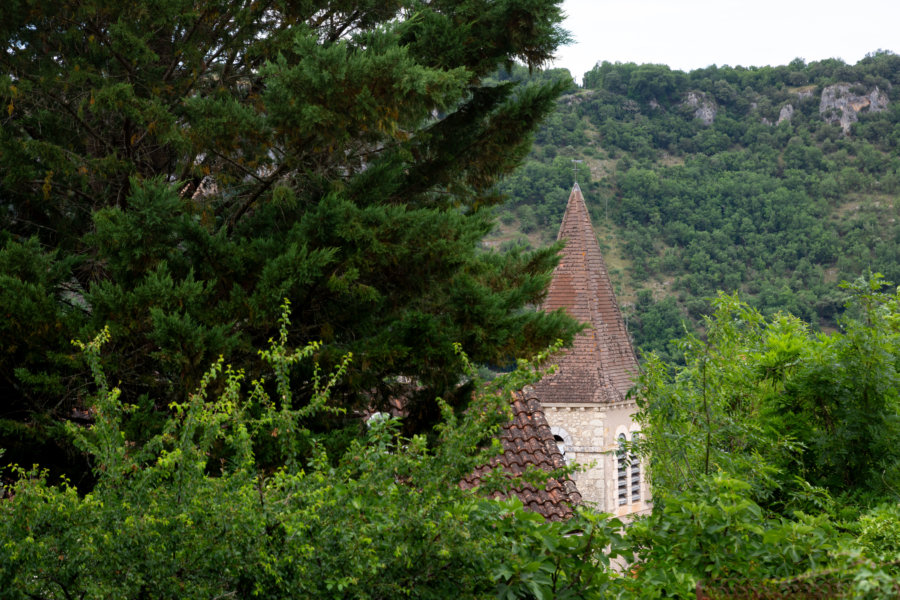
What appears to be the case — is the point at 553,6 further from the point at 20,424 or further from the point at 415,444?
the point at 20,424

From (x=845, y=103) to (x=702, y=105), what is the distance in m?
11.3

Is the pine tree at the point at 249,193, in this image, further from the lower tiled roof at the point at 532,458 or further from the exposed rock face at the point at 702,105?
the exposed rock face at the point at 702,105

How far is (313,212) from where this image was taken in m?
6.34

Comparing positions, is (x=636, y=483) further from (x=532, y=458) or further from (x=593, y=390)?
(x=532, y=458)

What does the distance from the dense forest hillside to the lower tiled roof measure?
96.6 feet

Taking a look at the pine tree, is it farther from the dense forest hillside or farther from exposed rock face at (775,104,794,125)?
exposed rock face at (775,104,794,125)

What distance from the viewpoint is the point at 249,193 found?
22.4 feet

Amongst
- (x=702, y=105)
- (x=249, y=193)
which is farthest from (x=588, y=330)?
(x=702, y=105)

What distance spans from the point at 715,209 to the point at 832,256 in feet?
25.2

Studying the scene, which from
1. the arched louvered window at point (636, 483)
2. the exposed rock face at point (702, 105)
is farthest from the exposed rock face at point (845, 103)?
the arched louvered window at point (636, 483)

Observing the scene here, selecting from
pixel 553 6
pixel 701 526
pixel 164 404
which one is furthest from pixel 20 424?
pixel 553 6

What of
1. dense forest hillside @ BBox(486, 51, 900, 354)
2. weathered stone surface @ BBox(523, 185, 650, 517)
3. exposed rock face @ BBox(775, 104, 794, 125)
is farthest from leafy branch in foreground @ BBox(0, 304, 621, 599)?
exposed rock face @ BBox(775, 104, 794, 125)

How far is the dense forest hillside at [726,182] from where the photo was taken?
50.0m

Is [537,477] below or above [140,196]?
below
